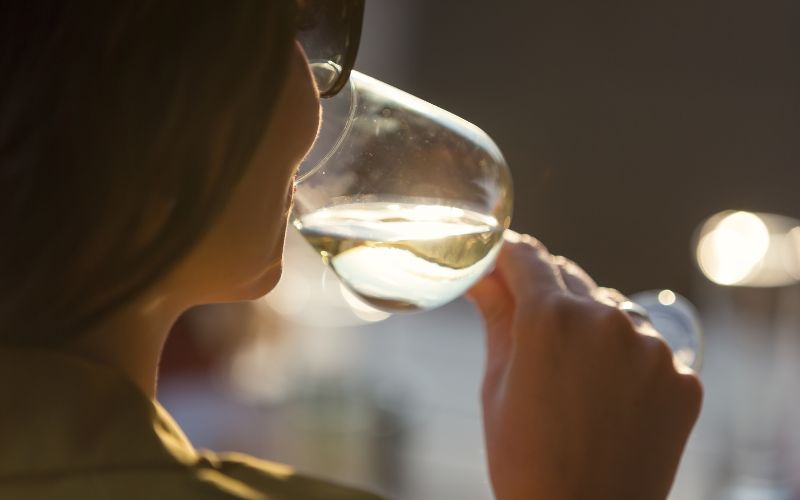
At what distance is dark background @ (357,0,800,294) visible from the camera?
3.54 metres

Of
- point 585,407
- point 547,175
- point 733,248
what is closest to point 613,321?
point 585,407

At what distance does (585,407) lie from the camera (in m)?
0.51

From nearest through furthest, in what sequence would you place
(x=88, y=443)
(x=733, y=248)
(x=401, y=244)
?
1. (x=88, y=443)
2. (x=401, y=244)
3. (x=733, y=248)

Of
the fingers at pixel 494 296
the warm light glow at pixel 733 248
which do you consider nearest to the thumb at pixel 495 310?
the fingers at pixel 494 296

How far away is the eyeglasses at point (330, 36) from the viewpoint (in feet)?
1.30

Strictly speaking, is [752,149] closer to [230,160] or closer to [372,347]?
[372,347]

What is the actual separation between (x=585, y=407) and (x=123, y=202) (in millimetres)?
257

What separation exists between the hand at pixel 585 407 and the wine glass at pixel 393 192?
0.07 m

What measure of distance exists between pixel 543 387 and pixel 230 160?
22 cm

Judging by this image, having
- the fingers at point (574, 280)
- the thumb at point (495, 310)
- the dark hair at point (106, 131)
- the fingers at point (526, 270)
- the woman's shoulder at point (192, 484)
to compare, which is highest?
the dark hair at point (106, 131)

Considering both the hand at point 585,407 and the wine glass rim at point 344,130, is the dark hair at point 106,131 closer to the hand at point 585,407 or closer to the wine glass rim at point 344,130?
the wine glass rim at point 344,130

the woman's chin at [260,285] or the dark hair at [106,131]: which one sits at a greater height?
the dark hair at [106,131]

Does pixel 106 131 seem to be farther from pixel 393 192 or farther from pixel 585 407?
pixel 585 407


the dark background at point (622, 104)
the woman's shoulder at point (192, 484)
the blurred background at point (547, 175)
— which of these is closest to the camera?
the woman's shoulder at point (192, 484)
